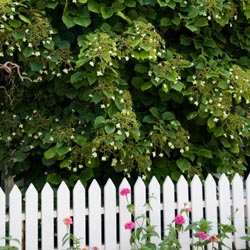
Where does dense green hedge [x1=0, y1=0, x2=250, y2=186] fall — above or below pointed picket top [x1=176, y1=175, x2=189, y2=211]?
above

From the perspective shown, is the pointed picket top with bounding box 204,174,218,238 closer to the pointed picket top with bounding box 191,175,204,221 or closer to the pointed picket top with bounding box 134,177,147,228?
the pointed picket top with bounding box 191,175,204,221

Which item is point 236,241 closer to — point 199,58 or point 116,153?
point 116,153

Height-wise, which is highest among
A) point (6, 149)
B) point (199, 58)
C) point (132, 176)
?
point (199, 58)

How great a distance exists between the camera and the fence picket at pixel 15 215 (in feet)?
9.82

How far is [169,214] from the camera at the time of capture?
11.1ft

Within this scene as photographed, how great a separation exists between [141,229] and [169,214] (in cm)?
30

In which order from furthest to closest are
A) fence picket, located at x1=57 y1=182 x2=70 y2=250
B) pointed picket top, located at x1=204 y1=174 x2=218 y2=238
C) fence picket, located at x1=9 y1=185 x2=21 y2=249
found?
1. pointed picket top, located at x1=204 y1=174 x2=218 y2=238
2. fence picket, located at x1=57 y1=182 x2=70 y2=250
3. fence picket, located at x1=9 y1=185 x2=21 y2=249

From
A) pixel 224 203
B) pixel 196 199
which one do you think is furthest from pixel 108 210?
pixel 224 203

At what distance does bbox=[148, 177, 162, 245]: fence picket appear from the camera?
3.30 meters

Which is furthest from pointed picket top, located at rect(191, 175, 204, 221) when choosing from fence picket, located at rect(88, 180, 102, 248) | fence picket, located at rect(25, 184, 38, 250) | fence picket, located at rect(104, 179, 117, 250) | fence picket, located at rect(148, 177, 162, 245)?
fence picket, located at rect(25, 184, 38, 250)

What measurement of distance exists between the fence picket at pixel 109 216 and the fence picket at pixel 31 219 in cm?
48

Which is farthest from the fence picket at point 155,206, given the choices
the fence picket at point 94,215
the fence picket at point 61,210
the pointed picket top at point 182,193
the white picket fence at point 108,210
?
the fence picket at point 61,210

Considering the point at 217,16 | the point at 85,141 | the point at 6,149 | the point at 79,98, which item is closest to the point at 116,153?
the point at 85,141

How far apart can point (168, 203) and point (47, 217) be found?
87 centimetres
